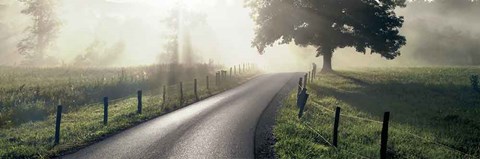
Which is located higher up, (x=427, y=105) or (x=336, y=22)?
(x=336, y=22)

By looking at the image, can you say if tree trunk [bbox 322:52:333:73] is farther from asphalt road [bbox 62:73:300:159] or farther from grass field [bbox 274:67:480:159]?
asphalt road [bbox 62:73:300:159]

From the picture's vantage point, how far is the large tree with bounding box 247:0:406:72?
41844 millimetres

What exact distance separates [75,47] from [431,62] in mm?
89272

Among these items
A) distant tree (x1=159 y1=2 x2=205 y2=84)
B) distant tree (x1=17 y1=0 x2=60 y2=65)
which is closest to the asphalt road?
distant tree (x1=159 y1=2 x2=205 y2=84)

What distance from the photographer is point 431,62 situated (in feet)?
330

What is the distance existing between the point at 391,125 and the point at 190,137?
7985 millimetres

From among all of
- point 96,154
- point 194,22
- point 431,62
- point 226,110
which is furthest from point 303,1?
point 431,62

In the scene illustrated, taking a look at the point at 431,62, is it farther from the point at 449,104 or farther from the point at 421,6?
the point at 449,104

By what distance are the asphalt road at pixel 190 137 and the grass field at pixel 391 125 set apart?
1.33m

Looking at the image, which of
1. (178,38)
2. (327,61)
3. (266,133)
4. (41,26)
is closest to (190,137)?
(266,133)

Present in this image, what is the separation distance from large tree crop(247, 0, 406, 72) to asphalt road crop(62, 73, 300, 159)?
2177 cm

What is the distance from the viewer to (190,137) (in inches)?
583

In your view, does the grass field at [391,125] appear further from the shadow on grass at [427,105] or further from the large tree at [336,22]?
the large tree at [336,22]

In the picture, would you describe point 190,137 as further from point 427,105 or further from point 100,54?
point 100,54
